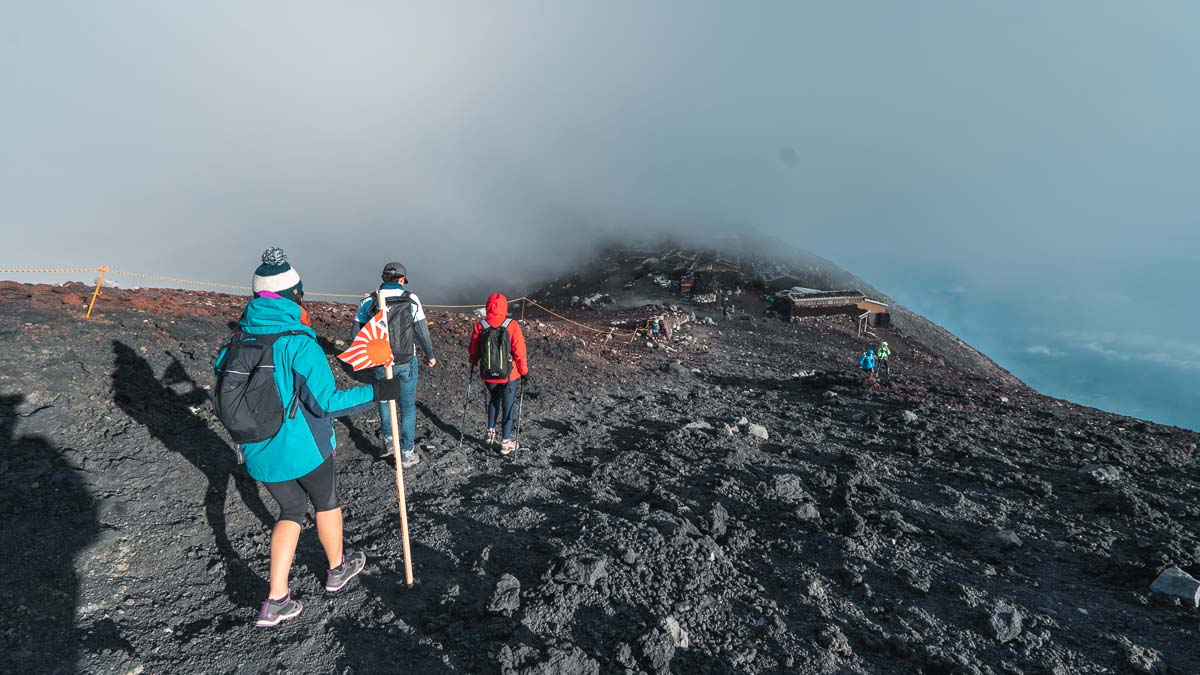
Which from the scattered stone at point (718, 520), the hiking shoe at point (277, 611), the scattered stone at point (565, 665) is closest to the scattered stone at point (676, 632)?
the scattered stone at point (565, 665)

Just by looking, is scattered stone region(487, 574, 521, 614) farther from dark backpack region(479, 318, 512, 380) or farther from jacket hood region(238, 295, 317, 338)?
dark backpack region(479, 318, 512, 380)

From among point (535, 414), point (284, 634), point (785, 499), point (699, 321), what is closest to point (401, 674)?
point (284, 634)

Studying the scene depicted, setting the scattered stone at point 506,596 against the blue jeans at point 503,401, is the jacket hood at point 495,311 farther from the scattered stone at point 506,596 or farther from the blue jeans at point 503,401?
the scattered stone at point 506,596

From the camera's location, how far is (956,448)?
6.81m

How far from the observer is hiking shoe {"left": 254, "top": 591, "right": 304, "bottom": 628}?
128 inches

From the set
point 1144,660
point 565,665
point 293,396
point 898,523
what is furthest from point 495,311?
point 1144,660

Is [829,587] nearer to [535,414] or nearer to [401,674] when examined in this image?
[401,674]

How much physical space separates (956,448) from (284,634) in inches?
305

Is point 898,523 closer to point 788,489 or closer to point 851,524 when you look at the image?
point 851,524

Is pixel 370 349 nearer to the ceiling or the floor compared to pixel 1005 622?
nearer to the ceiling

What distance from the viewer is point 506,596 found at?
11.4 feet

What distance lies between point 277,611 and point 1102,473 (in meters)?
8.23

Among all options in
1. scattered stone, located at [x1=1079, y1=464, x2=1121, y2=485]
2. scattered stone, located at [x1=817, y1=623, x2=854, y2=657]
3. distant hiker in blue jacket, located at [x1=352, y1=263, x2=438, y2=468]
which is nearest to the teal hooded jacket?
distant hiker in blue jacket, located at [x1=352, y1=263, x2=438, y2=468]

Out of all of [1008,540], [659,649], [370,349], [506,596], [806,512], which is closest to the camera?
[659,649]
